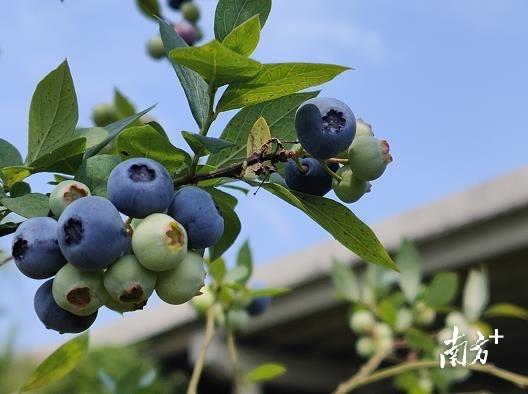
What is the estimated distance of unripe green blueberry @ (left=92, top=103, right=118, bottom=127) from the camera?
1.42m

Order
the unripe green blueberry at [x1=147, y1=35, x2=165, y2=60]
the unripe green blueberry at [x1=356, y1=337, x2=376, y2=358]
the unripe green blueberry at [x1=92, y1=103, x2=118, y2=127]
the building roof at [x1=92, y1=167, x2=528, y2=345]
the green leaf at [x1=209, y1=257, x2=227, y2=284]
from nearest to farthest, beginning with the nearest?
the green leaf at [x1=209, y1=257, x2=227, y2=284] < the unripe green blueberry at [x1=92, y1=103, x2=118, y2=127] < the unripe green blueberry at [x1=147, y1=35, x2=165, y2=60] < the unripe green blueberry at [x1=356, y1=337, x2=376, y2=358] < the building roof at [x1=92, y1=167, x2=528, y2=345]

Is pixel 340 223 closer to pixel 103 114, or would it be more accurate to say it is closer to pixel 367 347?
pixel 103 114

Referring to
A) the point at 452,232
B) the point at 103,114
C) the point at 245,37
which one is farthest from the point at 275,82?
the point at 452,232

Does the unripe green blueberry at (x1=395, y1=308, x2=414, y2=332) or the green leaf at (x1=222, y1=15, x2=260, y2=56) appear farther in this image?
the unripe green blueberry at (x1=395, y1=308, x2=414, y2=332)

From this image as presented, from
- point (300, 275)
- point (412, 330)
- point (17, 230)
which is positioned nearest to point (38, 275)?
point (17, 230)

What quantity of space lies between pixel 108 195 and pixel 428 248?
7.78 ft

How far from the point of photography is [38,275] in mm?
567

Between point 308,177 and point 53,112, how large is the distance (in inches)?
7.1

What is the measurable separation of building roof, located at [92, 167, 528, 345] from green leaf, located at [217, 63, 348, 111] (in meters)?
2.06

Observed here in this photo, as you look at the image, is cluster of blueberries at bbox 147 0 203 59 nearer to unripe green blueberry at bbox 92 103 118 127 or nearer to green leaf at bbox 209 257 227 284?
unripe green blueberry at bbox 92 103 118 127

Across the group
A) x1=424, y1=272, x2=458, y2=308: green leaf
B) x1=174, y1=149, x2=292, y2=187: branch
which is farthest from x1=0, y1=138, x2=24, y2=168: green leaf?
x1=424, y1=272, x2=458, y2=308: green leaf

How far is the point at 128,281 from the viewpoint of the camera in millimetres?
543

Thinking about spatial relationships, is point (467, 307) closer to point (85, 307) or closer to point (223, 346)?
point (85, 307)

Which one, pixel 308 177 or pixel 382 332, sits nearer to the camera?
pixel 308 177
